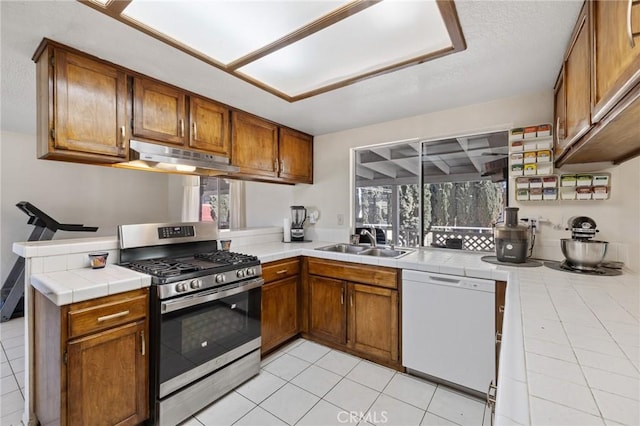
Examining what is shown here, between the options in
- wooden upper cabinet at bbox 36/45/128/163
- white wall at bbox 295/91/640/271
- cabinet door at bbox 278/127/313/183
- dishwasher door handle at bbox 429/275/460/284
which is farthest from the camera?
cabinet door at bbox 278/127/313/183

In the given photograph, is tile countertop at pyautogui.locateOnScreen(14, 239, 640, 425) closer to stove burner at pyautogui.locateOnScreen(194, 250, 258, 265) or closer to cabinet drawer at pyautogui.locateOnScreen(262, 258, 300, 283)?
stove burner at pyautogui.locateOnScreen(194, 250, 258, 265)

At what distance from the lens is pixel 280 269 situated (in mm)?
2457

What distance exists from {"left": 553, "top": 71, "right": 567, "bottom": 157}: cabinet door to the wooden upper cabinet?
2.71 metres

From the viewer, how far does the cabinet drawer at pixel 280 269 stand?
233 cm

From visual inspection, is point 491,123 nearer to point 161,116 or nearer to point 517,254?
point 517,254

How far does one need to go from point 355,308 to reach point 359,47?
76.3 inches

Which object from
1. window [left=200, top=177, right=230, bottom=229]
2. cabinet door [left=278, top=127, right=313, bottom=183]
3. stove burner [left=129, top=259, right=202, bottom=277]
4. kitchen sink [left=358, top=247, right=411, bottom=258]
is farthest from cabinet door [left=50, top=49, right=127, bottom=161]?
window [left=200, top=177, right=230, bottom=229]

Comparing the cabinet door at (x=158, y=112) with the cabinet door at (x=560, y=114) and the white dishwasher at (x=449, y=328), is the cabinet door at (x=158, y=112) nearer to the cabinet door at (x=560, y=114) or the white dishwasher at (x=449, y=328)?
the white dishwasher at (x=449, y=328)

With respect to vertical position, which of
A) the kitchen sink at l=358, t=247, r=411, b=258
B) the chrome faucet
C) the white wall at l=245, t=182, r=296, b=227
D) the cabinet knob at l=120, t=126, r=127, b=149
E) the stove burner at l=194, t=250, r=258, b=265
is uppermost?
the cabinet knob at l=120, t=126, r=127, b=149

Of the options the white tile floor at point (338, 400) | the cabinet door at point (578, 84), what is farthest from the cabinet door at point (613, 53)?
the white tile floor at point (338, 400)

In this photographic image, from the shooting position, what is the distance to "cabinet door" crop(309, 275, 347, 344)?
95.7 inches

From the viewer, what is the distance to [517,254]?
191 centimetres

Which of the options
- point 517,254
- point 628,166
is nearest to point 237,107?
point 517,254

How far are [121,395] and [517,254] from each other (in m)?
2.56
